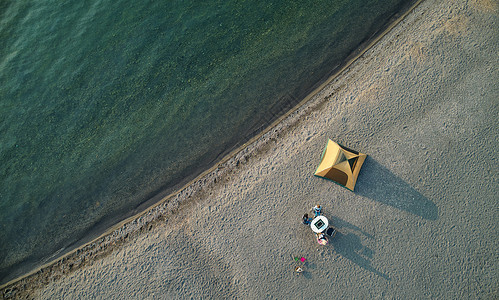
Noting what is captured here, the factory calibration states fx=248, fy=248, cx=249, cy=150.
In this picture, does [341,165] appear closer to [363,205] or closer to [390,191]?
[363,205]

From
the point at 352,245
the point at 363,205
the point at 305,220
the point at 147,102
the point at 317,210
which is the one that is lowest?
the point at 352,245

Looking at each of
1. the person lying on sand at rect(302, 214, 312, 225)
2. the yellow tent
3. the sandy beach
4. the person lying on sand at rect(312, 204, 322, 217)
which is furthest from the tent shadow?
the person lying on sand at rect(302, 214, 312, 225)

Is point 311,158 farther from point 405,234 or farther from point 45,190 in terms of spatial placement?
point 45,190

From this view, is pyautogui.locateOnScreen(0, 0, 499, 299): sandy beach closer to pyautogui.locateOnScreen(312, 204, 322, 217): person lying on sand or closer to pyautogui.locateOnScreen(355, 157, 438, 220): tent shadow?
pyautogui.locateOnScreen(355, 157, 438, 220): tent shadow

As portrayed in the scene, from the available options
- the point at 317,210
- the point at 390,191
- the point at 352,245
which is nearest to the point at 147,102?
the point at 317,210

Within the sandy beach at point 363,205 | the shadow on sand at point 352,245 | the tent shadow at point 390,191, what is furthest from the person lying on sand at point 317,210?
the tent shadow at point 390,191

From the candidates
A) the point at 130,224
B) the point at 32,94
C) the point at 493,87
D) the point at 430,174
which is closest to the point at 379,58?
the point at 493,87
